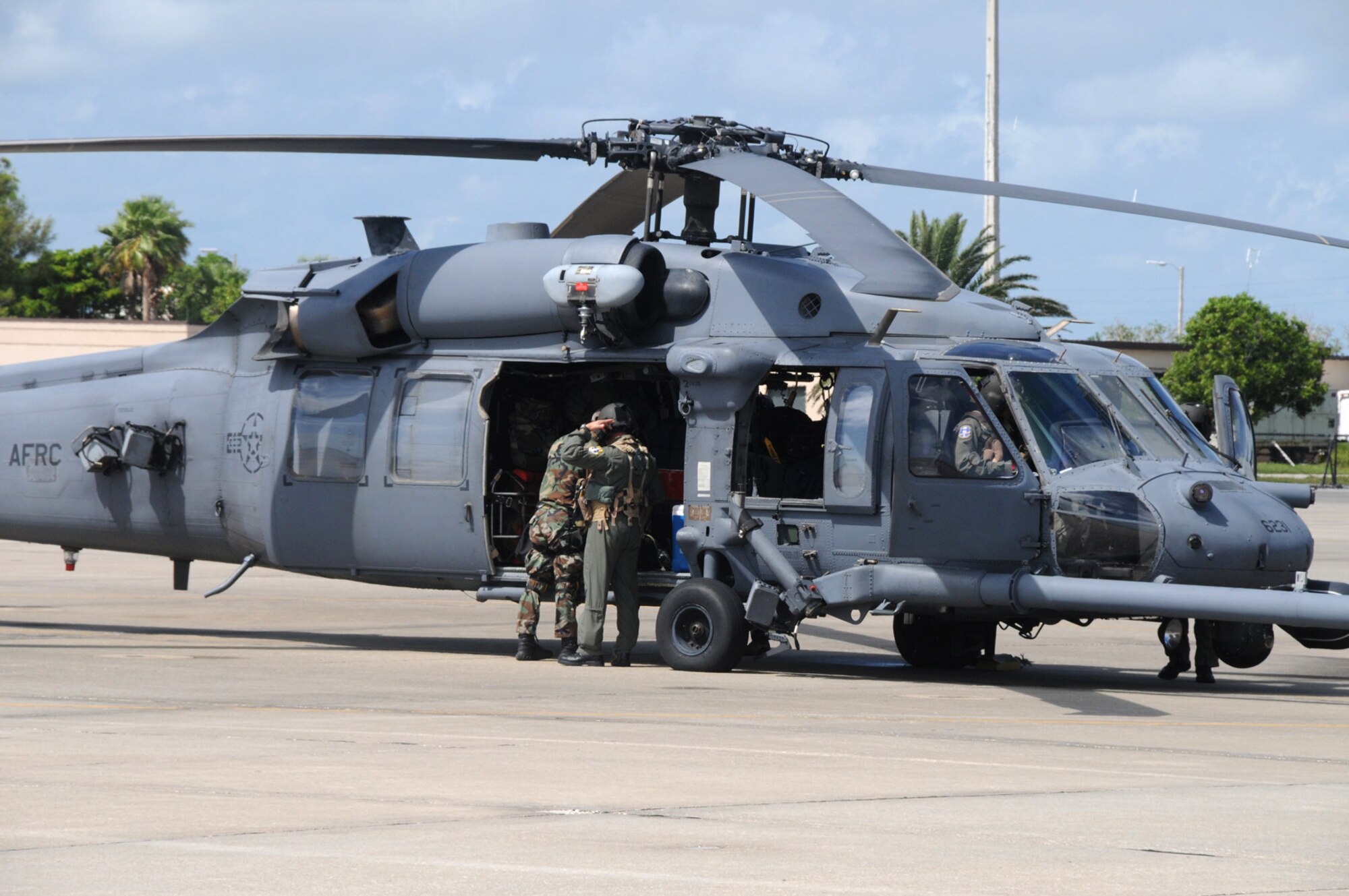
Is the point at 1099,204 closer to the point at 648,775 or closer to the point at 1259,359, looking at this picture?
the point at 648,775

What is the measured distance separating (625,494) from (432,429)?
5.53ft

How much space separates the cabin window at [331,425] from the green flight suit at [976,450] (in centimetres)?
461

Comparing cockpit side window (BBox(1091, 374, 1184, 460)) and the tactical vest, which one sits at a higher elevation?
cockpit side window (BBox(1091, 374, 1184, 460))

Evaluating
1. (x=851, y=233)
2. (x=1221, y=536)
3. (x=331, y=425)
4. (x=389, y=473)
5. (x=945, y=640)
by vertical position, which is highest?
(x=851, y=233)

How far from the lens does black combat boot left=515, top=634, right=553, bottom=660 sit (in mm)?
12938

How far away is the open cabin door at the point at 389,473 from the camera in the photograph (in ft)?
42.4

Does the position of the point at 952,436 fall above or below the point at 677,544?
above

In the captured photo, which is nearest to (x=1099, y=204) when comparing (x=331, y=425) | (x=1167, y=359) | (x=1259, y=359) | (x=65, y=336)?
(x=331, y=425)

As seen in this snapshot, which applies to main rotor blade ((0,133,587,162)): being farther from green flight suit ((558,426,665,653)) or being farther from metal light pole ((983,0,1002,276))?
metal light pole ((983,0,1002,276))

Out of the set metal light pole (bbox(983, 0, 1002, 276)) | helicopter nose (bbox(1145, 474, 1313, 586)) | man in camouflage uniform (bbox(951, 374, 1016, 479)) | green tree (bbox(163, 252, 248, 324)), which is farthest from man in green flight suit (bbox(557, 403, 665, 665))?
green tree (bbox(163, 252, 248, 324))

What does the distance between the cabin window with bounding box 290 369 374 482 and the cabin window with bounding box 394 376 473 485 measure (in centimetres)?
34

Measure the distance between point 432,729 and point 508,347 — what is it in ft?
15.5

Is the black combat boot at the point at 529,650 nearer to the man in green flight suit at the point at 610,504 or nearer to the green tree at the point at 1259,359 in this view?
the man in green flight suit at the point at 610,504

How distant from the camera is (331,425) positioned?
1345cm
